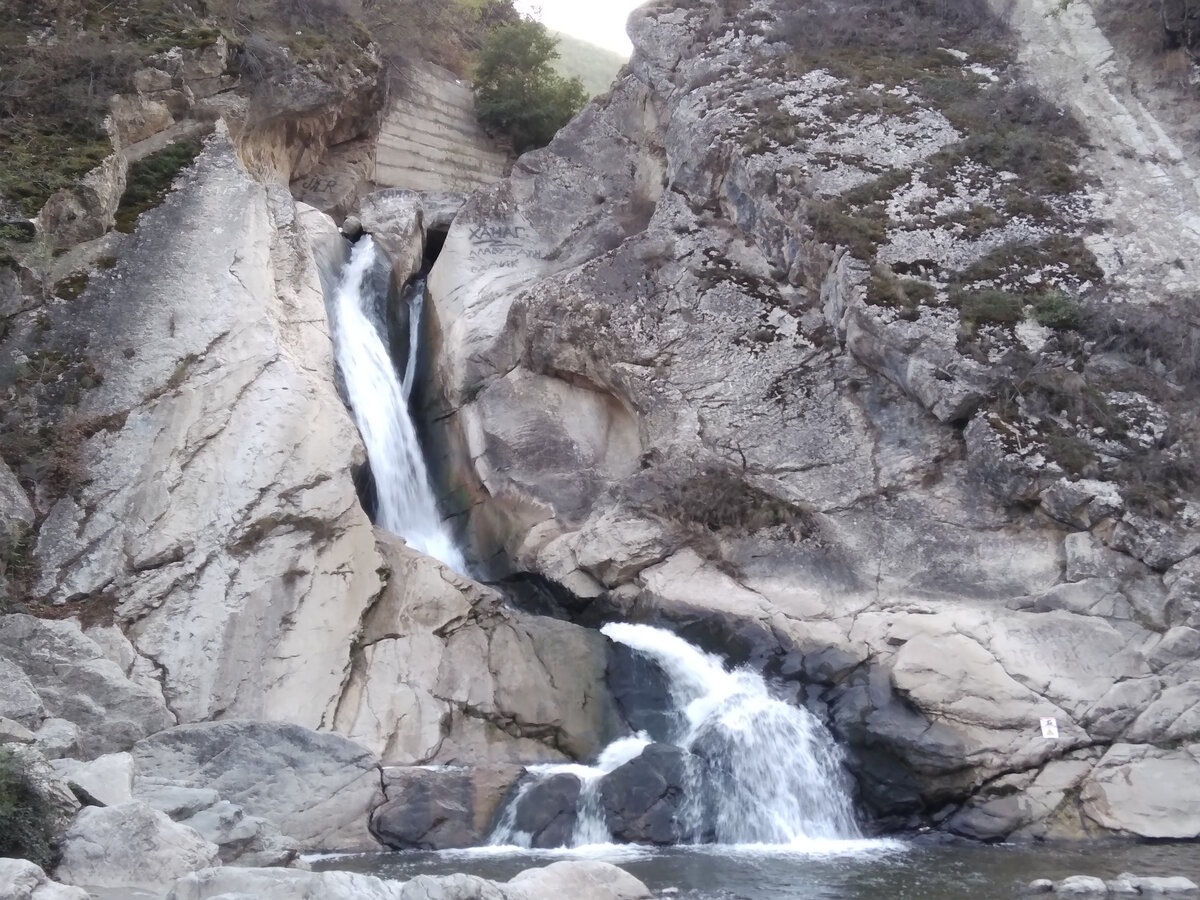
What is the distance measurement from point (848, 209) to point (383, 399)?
1005cm

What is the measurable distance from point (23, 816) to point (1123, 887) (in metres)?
10.4

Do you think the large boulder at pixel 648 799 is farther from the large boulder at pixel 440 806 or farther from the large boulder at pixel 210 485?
the large boulder at pixel 210 485

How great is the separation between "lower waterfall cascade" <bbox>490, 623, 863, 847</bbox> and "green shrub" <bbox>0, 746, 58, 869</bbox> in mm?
5939

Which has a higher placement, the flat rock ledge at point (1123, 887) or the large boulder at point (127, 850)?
the flat rock ledge at point (1123, 887)

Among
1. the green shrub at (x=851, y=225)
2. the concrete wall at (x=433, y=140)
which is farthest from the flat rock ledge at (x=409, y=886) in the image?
the concrete wall at (x=433, y=140)

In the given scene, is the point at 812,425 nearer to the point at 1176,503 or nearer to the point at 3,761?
the point at 1176,503

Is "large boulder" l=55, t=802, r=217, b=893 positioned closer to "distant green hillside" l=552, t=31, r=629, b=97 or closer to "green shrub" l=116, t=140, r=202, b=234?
"green shrub" l=116, t=140, r=202, b=234

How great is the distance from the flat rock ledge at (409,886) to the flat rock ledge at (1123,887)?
425 cm

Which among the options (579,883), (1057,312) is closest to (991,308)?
(1057,312)

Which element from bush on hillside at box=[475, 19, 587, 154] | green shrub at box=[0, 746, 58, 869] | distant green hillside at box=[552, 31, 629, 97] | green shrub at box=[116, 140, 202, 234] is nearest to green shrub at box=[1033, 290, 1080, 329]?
green shrub at box=[116, 140, 202, 234]

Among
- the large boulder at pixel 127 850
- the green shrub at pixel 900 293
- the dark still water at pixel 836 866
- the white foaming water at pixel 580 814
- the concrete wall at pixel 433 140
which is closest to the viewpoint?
the large boulder at pixel 127 850

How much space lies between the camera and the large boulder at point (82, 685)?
1341cm

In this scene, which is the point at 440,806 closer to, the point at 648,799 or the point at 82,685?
the point at 648,799

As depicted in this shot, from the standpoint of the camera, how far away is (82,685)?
45.3 ft
